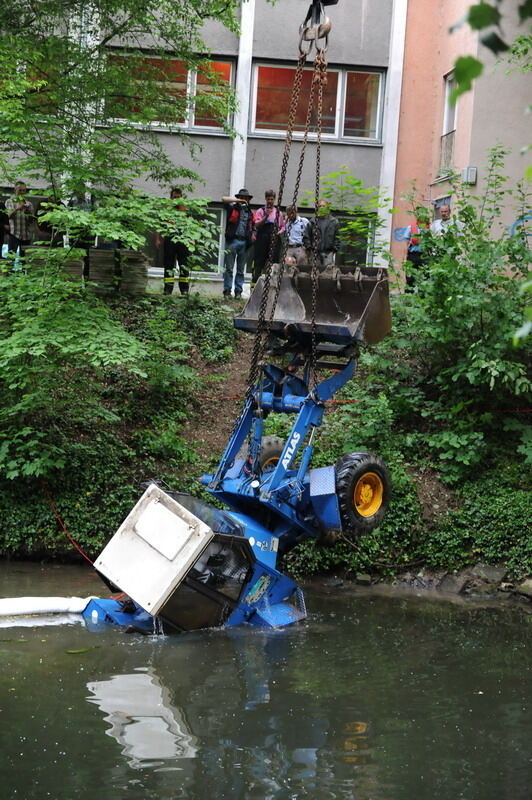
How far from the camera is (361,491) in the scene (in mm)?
10133

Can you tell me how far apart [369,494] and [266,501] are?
116 cm

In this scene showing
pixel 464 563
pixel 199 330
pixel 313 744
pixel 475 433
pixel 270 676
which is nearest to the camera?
pixel 313 744

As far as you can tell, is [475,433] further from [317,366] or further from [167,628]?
[167,628]

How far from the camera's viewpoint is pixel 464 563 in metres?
12.8

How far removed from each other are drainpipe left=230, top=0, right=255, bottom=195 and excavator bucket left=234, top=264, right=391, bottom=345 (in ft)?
45.9

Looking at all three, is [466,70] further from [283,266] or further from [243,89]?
[243,89]

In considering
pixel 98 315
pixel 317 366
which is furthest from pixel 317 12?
pixel 98 315

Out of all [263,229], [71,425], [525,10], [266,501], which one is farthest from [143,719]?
[263,229]

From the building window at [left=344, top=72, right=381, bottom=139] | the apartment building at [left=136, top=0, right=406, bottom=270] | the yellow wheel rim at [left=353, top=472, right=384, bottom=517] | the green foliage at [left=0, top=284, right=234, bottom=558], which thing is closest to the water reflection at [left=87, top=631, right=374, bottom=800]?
the yellow wheel rim at [left=353, top=472, right=384, bottom=517]

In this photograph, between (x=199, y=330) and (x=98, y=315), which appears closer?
(x=98, y=315)

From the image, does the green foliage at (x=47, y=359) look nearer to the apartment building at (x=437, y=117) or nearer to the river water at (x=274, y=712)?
the river water at (x=274, y=712)

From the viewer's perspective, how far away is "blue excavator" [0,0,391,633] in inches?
359

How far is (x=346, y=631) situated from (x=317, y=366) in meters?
2.88

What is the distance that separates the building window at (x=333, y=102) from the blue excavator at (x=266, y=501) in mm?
14945
